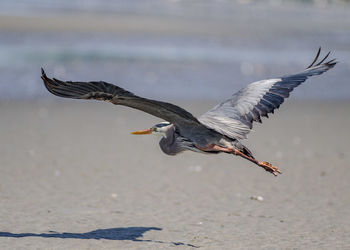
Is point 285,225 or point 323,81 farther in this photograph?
point 323,81

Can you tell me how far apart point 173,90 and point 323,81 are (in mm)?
4294

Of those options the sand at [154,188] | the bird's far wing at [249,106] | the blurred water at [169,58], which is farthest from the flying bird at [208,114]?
the blurred water at [169,58]

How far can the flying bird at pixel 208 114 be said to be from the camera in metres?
4.45

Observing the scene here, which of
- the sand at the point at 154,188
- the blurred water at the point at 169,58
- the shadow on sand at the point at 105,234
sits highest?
the blurred water at the point at 169,58

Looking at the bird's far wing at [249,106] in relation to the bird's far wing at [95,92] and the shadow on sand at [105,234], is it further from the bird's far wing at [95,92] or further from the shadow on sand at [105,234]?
the shadow on sand at [105,234]

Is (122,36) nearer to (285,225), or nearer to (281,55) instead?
(281,55)

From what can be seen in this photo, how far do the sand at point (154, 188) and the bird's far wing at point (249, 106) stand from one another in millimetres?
937

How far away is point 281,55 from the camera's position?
64.5 ft

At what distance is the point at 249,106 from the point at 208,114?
1.41ft

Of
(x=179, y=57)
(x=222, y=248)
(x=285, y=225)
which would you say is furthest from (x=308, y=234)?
(x=179, y=57)

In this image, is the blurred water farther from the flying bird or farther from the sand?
the flying bird

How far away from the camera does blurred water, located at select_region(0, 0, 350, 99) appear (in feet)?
43.4

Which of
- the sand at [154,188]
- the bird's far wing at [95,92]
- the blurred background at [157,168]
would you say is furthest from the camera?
the blurred background at [157,168]

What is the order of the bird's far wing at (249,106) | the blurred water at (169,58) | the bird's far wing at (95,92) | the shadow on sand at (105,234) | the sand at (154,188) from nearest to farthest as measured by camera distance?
1. the bird's far wing at (95,92)
2. the shadow on sand at (105,234)
3. the sand at (154,188)
4. the bird's far wing at (249,106)
5. the blurred water at (169,58)
